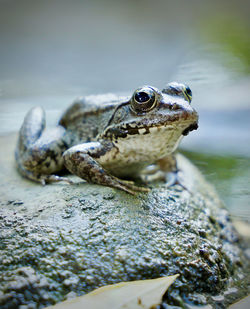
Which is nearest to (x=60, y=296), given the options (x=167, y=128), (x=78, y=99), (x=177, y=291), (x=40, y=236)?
(x=40, y=236)

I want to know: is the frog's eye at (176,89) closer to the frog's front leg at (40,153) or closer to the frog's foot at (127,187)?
the frog's foot at (127,187)

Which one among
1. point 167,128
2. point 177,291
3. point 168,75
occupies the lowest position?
point 177,291

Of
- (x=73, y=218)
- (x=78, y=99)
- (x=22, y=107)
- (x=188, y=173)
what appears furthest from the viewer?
(x=22, y=107)

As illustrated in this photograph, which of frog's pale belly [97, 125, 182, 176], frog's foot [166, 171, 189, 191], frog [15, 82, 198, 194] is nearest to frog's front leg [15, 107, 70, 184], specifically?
frog [15, 82, 198, 194]

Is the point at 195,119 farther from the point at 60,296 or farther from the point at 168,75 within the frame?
the point at 168,75

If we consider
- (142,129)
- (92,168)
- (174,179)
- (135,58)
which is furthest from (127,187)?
(135,58)

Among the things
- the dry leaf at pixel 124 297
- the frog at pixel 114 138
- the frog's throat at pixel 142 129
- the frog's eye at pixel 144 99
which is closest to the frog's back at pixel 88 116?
the frog at pixel 114 138
